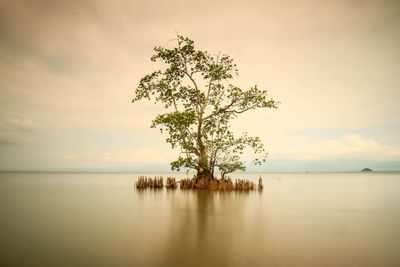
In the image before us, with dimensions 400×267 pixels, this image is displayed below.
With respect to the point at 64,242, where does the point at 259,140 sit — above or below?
above

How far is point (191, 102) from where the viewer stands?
18.4m

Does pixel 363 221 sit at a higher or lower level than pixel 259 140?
lower

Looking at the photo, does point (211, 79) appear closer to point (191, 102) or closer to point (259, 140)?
point (191, 102)

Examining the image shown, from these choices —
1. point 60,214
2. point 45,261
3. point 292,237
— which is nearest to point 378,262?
point 292,237

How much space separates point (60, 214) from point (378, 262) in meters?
9.70

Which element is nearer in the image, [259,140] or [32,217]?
[32,217]

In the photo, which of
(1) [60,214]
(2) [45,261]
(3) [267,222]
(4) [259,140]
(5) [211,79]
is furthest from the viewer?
(5) [211,79]

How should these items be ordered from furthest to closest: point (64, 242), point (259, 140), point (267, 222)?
point (259, 140)
point (267, 222)
point (64, 242)

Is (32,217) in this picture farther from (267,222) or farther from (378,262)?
(378,262)

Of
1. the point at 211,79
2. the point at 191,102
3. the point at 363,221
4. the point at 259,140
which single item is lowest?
the point at 363,221

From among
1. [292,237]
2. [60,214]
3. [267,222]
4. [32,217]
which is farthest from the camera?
[60,214]

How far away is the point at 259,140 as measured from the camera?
654 inches

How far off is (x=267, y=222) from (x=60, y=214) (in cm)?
749

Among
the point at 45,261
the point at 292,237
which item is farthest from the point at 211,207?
the point at 45,261
